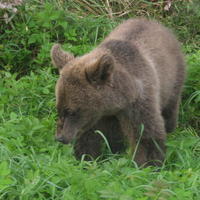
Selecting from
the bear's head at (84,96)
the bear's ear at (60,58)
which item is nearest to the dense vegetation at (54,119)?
the bear's head at (84,96)

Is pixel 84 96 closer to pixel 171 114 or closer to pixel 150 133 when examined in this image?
pixel 150 133

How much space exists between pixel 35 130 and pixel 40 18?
9.16 ft

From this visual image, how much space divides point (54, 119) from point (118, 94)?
1.21 metres

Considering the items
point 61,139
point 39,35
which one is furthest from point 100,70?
point 39,35

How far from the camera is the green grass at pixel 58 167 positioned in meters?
3.99

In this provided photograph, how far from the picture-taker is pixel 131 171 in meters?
4.61

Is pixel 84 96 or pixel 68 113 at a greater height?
pixel 84 96

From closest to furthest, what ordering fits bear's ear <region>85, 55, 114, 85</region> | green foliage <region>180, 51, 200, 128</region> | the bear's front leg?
bear's ear <region>85, 55, 114, 85</region> < the bear's front leg < green foliage <region>180, 51, 200, 128</region>

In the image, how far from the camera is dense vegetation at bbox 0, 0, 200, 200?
13.3 feet

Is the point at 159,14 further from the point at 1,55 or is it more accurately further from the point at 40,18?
the point at 1,55

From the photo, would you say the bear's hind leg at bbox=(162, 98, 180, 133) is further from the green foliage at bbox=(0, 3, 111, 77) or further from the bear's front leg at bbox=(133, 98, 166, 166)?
the green foliage at bbox=(0, 3, 111, 77)

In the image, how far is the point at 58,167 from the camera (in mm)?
4359

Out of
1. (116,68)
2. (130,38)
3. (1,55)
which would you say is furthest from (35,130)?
(1,55)

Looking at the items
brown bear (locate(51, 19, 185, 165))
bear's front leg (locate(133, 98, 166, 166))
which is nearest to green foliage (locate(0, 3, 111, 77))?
brown bear (locate(51, 19, 185, 165))
